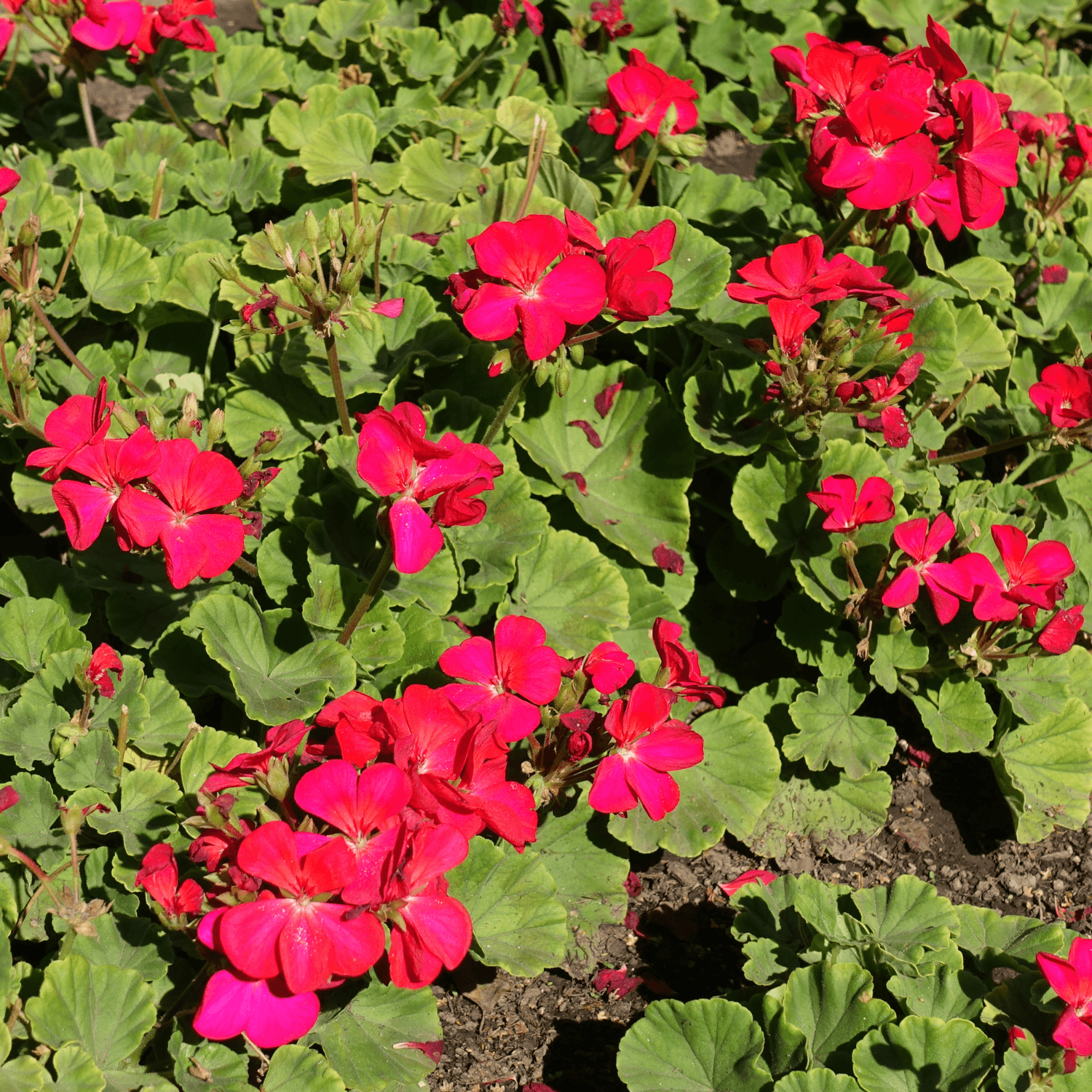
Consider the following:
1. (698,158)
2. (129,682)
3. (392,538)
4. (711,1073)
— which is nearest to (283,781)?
(392,538)

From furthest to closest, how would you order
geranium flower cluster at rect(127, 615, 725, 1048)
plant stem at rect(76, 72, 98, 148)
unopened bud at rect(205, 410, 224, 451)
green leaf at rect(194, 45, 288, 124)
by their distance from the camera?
1. green leaf at rect(194, 45, 288, 124)
2. plant stem at rect(76, 72, 98, 148)
3. unopened bud at rect(205, 410, 224, 451)
4. geranium flower cluster at rect(127, 615, 725, 1048)

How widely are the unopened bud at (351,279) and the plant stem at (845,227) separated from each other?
128cm

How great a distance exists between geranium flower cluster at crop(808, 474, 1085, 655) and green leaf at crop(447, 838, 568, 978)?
968 mm

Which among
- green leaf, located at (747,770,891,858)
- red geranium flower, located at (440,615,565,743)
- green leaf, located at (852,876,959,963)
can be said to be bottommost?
green leaf, located at (747,770,891,858)

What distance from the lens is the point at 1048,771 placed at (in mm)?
2682

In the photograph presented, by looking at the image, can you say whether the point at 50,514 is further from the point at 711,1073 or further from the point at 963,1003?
the point at 963,1003

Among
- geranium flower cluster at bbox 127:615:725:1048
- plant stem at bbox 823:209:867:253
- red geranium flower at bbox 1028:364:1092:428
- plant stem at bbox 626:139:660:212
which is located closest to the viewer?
geranium flower cluster at bbox 127:615:725:1048

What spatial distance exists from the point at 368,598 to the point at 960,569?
1.29m

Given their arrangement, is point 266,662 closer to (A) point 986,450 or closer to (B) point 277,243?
(B) point 277,243

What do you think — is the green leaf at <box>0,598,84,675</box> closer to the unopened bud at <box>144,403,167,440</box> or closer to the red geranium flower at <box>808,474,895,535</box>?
the unopened bud at <box>144,403,167,440</box>

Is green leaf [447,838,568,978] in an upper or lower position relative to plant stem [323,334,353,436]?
lower

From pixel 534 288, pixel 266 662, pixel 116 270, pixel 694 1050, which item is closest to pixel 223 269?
pixel 116 270

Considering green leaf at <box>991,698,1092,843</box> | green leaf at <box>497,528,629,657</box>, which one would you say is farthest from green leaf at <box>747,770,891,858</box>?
green leaf at <box>497,528,629,657</box>

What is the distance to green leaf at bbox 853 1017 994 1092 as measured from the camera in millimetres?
1938
